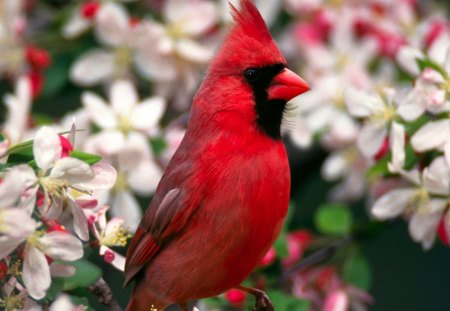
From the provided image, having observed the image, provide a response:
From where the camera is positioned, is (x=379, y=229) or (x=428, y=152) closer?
(x=428, y=152)

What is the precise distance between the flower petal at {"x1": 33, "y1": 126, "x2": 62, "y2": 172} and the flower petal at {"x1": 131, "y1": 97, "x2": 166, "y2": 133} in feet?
2.93

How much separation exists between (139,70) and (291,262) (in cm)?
67

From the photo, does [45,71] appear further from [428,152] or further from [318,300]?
[428,152]

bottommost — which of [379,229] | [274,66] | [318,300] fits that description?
[318,300]

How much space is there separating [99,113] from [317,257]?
64 centimetres

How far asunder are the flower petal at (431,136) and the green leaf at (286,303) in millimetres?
386

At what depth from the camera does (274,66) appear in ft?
6.11

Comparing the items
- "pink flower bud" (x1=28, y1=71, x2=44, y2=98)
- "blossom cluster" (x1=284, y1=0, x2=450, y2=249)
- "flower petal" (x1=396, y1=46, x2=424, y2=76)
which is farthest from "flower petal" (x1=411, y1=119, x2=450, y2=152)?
"pink flower bud" (x1=28, y1=71, x2=44, y2=98)

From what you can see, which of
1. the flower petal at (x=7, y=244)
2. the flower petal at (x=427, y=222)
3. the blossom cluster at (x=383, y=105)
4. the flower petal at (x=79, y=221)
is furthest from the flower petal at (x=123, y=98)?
the flower petal at (x=7, y=244)

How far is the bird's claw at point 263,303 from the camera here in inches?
73.9

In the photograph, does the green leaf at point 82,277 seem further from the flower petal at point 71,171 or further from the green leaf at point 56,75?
the green leaf at point 56,75

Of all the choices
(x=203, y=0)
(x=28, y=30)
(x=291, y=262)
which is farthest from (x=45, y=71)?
(x=291, y=262)

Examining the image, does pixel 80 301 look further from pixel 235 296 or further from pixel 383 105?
pixel 383 105

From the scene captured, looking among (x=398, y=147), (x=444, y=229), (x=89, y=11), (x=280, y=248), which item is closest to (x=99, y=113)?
(x=89, y=11)
